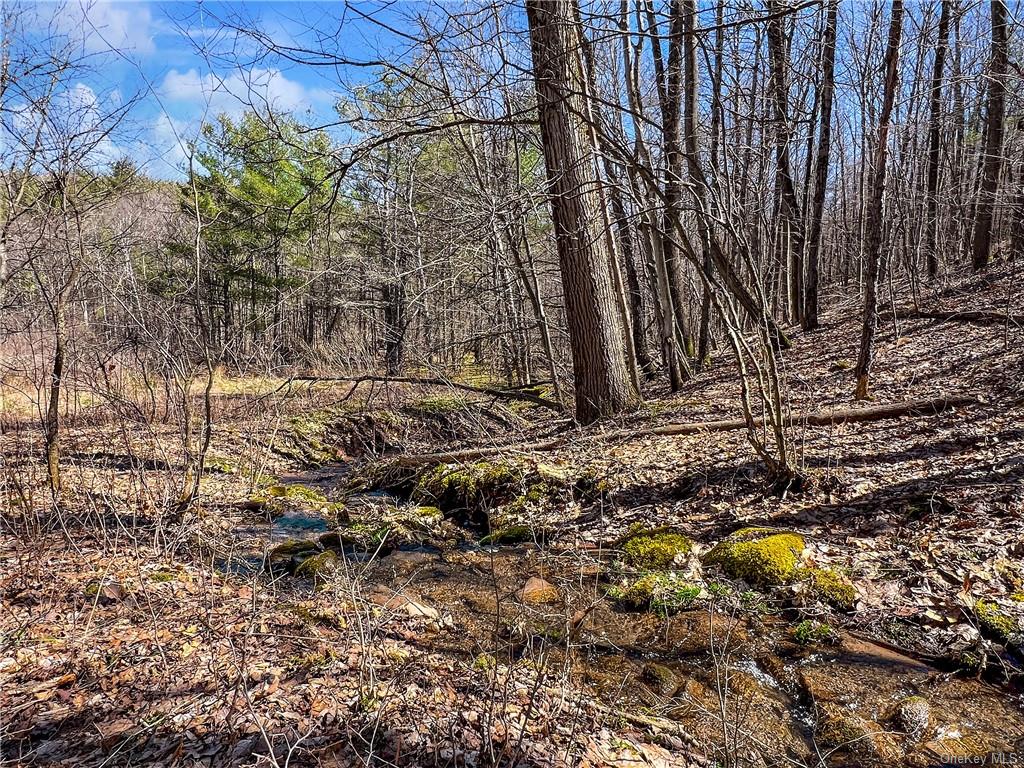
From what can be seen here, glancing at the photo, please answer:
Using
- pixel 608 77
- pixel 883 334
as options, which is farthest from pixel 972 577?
pixel 608 77

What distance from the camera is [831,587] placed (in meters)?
3.97

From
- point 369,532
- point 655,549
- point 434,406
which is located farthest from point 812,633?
point 434,406

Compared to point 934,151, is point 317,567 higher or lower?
lower

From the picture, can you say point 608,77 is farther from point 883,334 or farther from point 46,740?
point 46,740

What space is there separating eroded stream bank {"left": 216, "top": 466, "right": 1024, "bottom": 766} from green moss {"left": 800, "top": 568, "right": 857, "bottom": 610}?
0.13m

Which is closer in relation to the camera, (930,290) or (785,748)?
(785,748)

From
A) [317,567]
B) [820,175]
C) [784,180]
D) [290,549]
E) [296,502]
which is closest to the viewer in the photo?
[317,567]

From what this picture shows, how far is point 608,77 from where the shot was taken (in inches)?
422

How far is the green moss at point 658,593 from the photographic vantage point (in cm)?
416

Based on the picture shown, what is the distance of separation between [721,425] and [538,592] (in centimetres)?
362

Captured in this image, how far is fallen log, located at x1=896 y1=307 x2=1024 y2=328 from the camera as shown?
921 centimetres

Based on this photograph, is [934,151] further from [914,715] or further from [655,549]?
[914,715]

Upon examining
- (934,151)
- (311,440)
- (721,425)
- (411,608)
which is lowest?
(311,440)

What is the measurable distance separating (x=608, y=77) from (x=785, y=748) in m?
11.0
